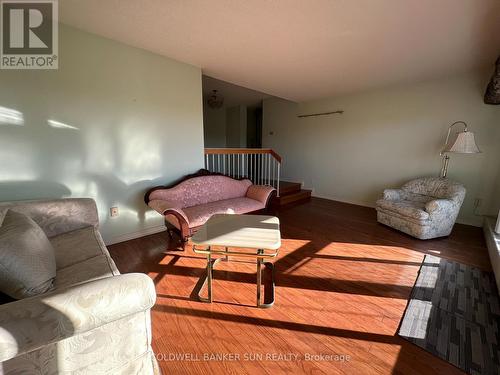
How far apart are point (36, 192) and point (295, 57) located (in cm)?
329

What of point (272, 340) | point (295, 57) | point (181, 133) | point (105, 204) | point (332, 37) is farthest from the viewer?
point (181, 133)

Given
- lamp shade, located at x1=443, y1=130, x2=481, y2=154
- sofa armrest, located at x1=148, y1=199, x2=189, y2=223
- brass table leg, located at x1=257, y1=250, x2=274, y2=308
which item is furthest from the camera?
lamp shade, located at x1=443, y1=130, x2=481, y2=154

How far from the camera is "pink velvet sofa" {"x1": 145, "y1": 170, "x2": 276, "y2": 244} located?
2.40 m

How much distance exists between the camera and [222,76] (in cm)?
359

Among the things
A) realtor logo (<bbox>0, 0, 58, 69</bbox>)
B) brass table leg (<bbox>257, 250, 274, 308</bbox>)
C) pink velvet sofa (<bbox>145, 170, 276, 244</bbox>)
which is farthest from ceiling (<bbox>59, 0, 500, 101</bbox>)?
brass table leg (<bbox>257, 250, 274, 308</bbox>)

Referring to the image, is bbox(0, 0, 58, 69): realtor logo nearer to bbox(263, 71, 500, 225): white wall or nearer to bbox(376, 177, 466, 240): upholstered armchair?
bbox(376, 177, 466, 240): upholstered armchair

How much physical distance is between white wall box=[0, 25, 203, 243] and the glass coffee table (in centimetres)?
143

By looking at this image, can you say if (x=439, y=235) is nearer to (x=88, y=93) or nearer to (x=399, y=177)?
(x=399, y=177)

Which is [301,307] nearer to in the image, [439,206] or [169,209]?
[169,209]

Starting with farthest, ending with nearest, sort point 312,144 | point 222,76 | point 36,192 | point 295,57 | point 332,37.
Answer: point 312,144 < point 222,76 < point 295,57 < point 332,37 < point 36,192

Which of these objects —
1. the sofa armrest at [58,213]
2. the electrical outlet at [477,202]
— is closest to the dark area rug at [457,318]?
the electrical outlet at [477,202]

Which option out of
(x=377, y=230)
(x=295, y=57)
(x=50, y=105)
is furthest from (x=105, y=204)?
(x=377, y=230)

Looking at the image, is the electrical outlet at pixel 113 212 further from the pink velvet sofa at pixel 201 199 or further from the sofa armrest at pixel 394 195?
the sofa armrest at pixel 394 195

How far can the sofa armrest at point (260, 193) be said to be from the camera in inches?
129
